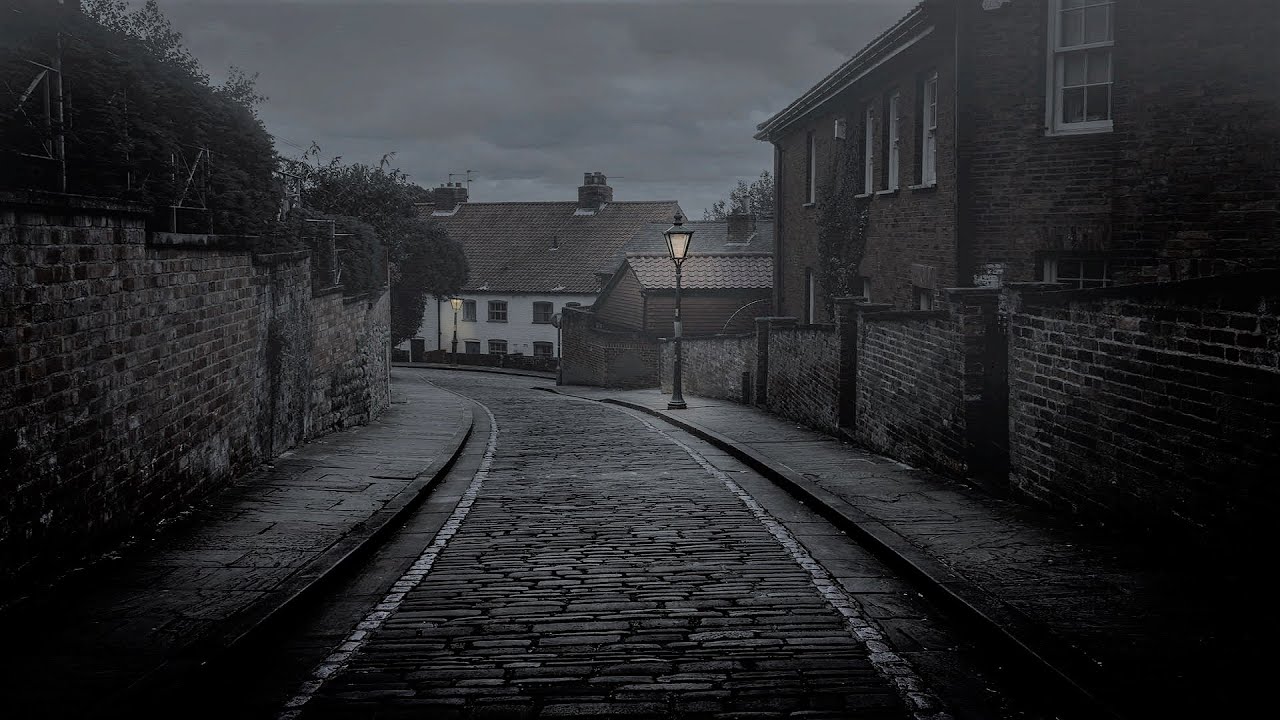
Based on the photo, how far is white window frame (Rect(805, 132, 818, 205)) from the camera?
24.5 meters

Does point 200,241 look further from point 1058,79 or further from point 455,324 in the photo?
point 455,324

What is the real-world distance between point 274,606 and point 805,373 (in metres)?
12.7

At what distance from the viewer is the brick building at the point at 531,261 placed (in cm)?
6225

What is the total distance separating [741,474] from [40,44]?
26.9 ft

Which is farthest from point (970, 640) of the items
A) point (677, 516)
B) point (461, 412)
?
point (461, 412)

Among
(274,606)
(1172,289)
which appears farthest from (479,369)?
(1172,289)

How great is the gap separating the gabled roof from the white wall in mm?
36311

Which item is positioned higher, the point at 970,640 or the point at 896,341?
the point at 896,341

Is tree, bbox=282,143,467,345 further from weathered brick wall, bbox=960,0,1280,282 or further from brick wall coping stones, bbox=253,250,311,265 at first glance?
weathered brick wall, bbox=960,0,1280,282

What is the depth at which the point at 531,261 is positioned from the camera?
64.4m

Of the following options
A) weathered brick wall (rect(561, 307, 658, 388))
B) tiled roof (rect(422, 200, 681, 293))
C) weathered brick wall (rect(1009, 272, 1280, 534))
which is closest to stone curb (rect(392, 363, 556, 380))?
tiled roof (rect(422, 200, 681, 293))

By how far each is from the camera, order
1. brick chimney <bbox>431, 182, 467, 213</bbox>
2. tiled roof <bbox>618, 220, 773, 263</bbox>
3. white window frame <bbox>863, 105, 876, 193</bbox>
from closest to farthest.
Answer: white window frame <bbox>863, 105, 876, 193</bbox> < tiled roof <bbox>618, 220, 773, 263</bbox> < brick chimney <bbox>431, 182, 467, 213</bbox>

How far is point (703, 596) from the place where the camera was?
22.0 feet

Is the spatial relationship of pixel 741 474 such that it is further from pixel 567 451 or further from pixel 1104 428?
pixel 1104 428
